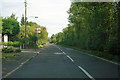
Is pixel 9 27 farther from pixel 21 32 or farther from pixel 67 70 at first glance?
pixel 67 70

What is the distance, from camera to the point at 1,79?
21.3 feet

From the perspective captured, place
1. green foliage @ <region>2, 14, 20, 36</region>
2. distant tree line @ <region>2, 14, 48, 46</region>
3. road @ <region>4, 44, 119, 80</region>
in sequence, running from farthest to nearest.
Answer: green foliage @ <region>2, 14, 20, 36</region>
distant tree line @ <region>2, 14, 48, 46</region>
road @ <region>4, 44, 119, 80</region>

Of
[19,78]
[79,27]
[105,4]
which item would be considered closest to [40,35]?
[79,27]

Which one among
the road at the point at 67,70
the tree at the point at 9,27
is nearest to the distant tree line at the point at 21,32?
the tree at the point at 9,27

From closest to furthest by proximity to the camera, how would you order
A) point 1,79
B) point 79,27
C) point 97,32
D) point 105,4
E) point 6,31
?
point 1,79
point 97,32
point 105,4
point 79,27
point 6,31

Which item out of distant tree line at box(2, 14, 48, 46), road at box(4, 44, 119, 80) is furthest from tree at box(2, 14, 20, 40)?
road at box(4, 44, 119, 80)

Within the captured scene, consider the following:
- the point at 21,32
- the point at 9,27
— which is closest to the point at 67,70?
the point at 21,32

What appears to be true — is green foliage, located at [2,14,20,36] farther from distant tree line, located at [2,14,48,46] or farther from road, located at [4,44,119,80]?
road, located at [4,44,119,80]

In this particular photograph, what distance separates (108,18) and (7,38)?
145 ft

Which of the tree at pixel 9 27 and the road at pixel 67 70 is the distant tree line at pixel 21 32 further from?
the road at pixel 67 70

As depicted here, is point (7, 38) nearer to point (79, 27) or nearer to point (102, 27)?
point (79, 27)

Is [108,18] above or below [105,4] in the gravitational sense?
below

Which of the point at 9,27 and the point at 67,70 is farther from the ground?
the point at 9,27

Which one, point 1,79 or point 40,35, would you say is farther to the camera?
point 40,35
